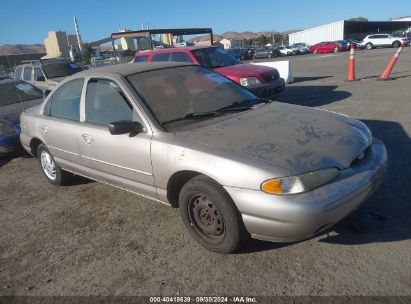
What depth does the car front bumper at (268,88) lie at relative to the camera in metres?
8.45

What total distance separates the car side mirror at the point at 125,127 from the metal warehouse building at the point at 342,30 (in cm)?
6269

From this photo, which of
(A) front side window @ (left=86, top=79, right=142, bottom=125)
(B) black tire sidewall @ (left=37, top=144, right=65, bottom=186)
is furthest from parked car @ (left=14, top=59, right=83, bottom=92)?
(A) front side window @ (left=86, top=79, right=142, bottom=125)

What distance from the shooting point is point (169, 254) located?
10.3ft

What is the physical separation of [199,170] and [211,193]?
0.68ft

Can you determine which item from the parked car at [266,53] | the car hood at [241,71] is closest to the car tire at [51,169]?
the car hood at [241,71]

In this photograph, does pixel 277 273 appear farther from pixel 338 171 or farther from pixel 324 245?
pixel 338 171

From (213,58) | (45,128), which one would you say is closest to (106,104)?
(45,128)

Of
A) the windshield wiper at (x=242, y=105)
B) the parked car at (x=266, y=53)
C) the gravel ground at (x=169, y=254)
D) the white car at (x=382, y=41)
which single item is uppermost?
the windshield wiper at (x=242, y=105)

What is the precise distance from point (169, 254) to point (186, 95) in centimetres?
160

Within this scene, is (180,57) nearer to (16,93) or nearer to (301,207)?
(16,93)

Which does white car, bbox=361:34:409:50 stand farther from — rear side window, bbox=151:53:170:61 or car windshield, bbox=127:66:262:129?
car windshield, bbox=127:66:262:129

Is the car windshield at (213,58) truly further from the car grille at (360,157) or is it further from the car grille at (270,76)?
the car grille at (360,157)

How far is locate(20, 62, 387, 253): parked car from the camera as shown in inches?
102

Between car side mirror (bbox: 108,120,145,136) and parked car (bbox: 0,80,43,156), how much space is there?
165 inches
